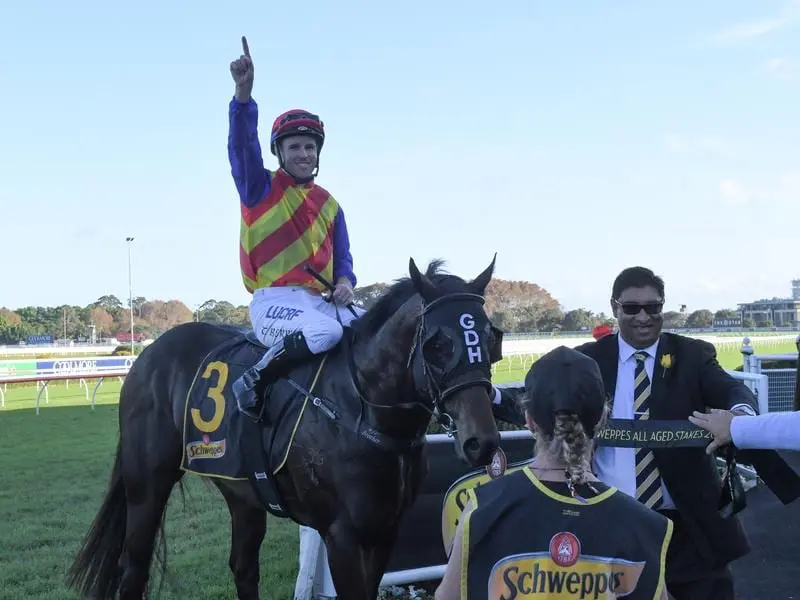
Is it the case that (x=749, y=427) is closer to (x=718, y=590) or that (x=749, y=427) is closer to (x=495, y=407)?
(x=718, y=590)

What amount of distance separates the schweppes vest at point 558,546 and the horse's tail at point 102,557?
3.29m

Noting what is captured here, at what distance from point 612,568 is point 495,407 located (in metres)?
1.79

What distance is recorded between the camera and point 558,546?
1.39m

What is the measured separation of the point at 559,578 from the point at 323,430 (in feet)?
5.96

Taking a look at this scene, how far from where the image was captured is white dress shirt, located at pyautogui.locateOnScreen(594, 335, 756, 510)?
8.52 ft

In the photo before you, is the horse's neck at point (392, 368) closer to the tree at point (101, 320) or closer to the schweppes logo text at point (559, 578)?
the schweppes logo text at point (559, 578)

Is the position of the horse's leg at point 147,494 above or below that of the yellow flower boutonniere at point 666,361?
below

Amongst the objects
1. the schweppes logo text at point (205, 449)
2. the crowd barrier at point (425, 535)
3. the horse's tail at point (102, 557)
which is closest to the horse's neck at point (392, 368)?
the schweppes logo text at point (205, 449)

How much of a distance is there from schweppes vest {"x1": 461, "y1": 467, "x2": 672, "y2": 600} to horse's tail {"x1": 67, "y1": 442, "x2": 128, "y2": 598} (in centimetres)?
329

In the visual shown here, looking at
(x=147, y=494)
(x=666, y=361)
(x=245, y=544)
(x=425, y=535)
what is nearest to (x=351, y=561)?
(x=666, y=361)

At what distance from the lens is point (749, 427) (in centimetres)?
215

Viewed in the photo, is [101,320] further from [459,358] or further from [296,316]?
[459,358]

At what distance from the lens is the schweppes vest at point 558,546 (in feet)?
4.59

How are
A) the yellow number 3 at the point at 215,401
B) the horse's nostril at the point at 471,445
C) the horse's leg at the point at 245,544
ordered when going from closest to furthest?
1. the horse's nostril at the point at 471,445
2. the yellow number 3 at the point at 215,401
3. the horse's leg at the point at 245,544
